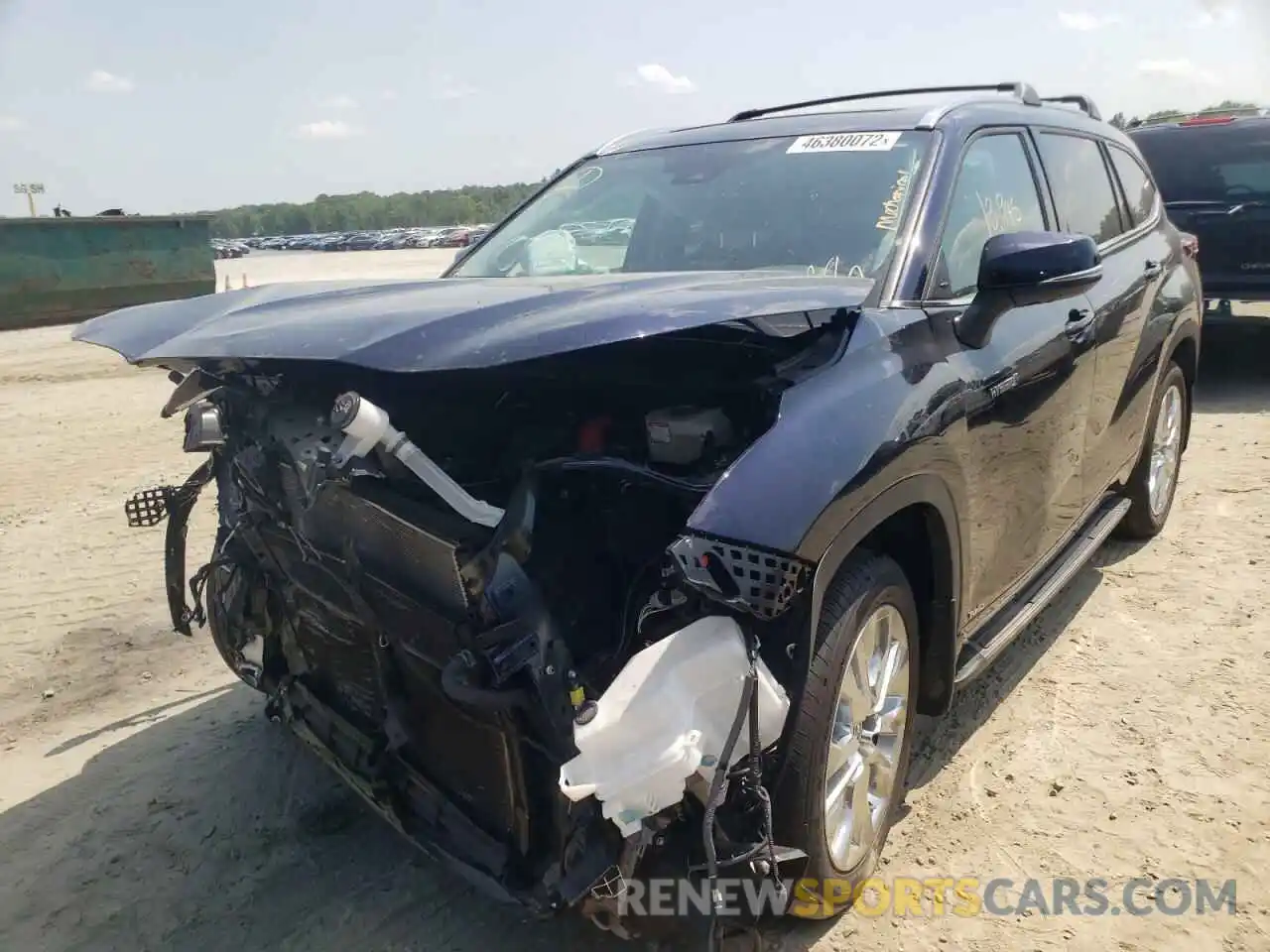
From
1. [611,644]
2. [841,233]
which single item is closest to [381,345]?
[611,644]

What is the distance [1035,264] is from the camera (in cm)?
264

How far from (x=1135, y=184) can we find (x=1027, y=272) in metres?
2.80

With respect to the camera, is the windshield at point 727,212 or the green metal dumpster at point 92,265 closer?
the windshield at point 727,212

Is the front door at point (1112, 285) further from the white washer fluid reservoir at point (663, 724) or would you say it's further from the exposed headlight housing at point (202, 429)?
the exposed headlight housing at point (202, 429)

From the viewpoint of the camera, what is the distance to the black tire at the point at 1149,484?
4.88 meters

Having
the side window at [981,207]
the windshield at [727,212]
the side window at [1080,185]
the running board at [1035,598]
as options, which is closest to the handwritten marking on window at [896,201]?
the windshield at [727,212]

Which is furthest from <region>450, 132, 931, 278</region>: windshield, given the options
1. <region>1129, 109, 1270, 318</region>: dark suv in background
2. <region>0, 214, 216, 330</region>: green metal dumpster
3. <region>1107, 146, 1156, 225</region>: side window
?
<region>0, 214, 216, 330</region>: green metal dumpster

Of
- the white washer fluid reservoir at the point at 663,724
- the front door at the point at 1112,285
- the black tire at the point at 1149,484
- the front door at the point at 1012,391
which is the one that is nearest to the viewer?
the white washer fluid reservoir at the point at 663,724

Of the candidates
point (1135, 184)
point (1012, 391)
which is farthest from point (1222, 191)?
point (1012, 391)

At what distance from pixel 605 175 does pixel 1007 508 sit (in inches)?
78.5

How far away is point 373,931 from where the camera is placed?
8.73 feet

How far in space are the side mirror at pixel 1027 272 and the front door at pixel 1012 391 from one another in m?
0.11

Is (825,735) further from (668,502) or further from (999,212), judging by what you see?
(999,212)

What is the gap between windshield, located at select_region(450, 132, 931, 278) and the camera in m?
3.06
